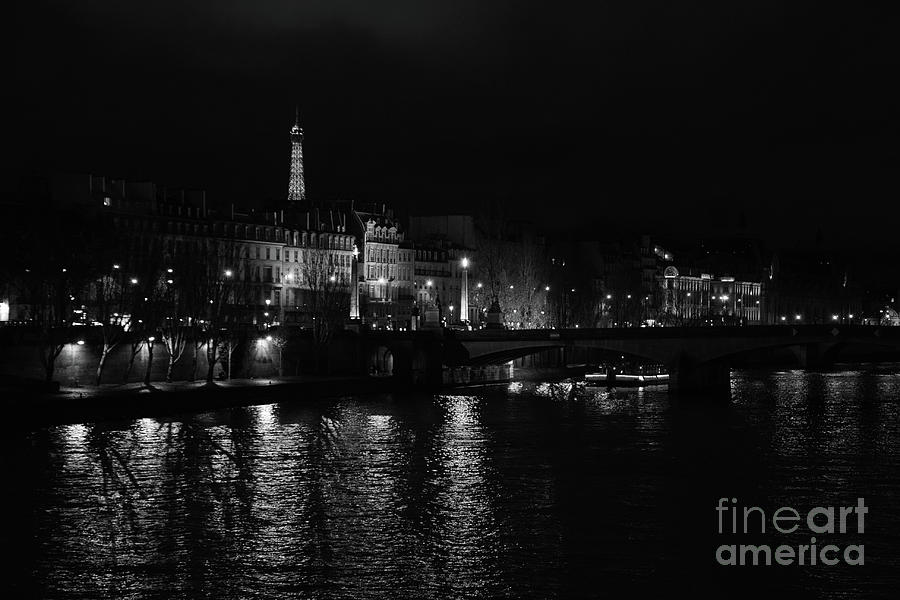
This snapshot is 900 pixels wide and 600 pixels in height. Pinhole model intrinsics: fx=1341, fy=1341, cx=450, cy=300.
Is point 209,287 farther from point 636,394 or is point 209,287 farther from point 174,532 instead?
point 174,532

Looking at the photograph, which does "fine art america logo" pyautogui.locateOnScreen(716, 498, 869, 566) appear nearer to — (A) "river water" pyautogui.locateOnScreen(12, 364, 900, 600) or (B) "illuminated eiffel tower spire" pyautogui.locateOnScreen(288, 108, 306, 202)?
(A) "river water" pyautogui.locateOnScreen(12, 364, 900, 600)

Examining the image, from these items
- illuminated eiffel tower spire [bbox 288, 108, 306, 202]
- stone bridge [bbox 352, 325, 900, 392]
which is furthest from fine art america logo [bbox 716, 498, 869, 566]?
illuminated eiffel tower spire [bbox 288, 108, 306, 202]

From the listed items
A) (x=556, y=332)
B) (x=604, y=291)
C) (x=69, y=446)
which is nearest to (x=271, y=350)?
(x=556, y=332)

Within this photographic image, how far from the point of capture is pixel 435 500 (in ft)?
121

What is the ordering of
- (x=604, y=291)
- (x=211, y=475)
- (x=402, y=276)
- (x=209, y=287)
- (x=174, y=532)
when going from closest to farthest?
(x=174, y=532), (x=211, y=475), (x=209, y=287), (x=402, y=276), (x=604, y=291)

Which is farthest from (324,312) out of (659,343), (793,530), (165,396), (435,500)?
(793,530)

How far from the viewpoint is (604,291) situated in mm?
145875

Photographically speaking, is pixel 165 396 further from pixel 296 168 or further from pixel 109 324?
pixel 296 168

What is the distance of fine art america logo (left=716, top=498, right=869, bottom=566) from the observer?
30.6 m

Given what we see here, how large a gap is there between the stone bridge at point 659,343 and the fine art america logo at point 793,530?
126ft

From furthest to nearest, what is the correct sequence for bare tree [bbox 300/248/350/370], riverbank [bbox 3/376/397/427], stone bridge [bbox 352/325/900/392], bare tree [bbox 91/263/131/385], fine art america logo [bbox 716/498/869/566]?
1. bare tree [bbox 300/248/350/370]
2. stone bridge [bbox 352/325/900/392]
3. bare tree [bbox 91/263/131/385]
4. riverbank [bbox 3/376/397/427]
5. fine art america logo [bbox 716/498/869/566]

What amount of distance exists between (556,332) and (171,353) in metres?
22.9

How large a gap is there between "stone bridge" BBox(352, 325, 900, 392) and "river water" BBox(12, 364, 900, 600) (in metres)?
15.3

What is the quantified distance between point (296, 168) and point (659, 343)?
200 feet
